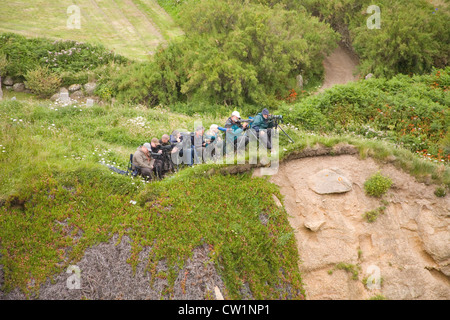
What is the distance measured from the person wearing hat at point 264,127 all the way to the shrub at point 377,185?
9.97 ft

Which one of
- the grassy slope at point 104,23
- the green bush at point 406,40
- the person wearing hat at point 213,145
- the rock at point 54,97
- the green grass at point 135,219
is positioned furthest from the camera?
the grassy slope at point 104,23

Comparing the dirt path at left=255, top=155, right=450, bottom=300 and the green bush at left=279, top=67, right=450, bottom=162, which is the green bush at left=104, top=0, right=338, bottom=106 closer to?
the green bush at left=279, top=67, right=450, bottom=162

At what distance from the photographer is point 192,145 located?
35.6 ft

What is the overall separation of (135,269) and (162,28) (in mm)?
24693

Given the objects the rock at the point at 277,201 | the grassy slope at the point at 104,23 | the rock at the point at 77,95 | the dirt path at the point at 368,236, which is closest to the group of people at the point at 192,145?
the dirt path at the point at 368,236

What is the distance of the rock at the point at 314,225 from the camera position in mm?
9469

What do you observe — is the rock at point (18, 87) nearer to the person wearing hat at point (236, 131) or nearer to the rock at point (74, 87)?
the rock at point (74, 87)

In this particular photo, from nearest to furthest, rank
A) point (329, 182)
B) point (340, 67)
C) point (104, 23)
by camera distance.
A: point (329, 182)
point (340, 67)
point (104, 23)

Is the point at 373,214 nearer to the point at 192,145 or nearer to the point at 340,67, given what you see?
the point at 192,145

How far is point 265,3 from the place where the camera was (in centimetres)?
2769

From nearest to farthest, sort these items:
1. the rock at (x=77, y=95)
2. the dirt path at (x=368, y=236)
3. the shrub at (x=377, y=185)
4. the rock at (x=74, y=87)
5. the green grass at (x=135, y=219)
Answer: the green grass at (x=135, y=219), the dirt path at (x=368, y=236), the shrub at (x=377, y=185), the rock at (x=77, y=95), the rock at (x=74, y=87)

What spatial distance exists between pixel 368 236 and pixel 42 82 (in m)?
19.9

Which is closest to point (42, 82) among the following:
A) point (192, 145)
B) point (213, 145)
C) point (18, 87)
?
point (18, 87)

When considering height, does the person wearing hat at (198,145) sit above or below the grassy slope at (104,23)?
below
